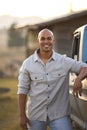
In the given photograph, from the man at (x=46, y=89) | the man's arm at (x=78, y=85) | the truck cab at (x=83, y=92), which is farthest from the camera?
the truck cab at (x=83, y=92)

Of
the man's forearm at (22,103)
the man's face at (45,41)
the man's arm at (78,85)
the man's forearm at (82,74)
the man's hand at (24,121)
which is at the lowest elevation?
the man's hand at (24,121)

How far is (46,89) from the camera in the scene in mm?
6145

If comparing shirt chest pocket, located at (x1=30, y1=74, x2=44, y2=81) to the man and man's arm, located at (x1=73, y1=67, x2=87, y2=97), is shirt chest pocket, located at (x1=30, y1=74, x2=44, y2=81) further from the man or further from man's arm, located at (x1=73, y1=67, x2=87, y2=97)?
man's arm, located at (x1=73, y1=67, x2=87, y2=97)

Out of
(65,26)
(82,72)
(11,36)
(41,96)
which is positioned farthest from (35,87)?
(11,36)

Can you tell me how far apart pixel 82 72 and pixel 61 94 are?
35 centimetres

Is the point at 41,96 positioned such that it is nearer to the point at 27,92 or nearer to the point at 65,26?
the point at 27,92

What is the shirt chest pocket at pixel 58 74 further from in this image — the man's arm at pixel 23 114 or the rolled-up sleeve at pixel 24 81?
the man's arm at pixel 23 114

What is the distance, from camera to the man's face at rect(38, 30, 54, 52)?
6.19m

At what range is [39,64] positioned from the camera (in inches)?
245

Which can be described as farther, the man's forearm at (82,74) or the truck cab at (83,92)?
the truck cab at (83,92)

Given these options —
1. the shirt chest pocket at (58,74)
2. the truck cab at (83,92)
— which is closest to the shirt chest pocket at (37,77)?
the shirt chest pocket at (58,74)

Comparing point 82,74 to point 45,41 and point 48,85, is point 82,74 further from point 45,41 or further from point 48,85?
point 45,41

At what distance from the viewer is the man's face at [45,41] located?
6189mm

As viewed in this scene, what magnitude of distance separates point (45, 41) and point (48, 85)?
0.49 metres
